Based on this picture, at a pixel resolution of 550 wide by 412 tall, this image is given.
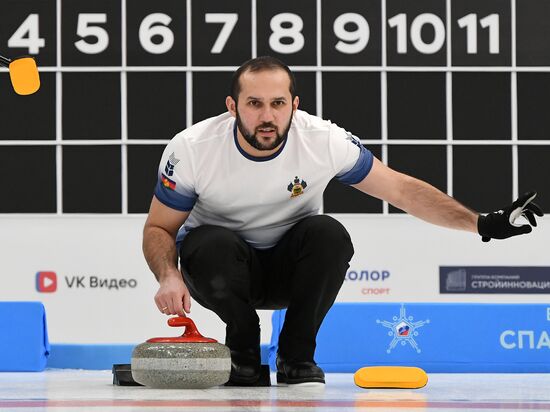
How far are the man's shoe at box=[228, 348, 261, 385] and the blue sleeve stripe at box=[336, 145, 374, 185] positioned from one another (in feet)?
1.88

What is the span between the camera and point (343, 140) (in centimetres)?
346

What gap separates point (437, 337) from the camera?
5.06 m

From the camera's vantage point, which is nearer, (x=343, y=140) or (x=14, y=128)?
(x=343, y=140)

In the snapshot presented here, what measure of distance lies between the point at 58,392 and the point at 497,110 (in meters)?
6.58

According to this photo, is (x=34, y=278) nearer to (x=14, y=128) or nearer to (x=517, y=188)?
(x=14, y=128)

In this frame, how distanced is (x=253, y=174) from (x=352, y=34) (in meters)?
5.88

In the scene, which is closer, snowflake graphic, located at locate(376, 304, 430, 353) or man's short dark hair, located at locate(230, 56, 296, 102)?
man's short dark hair, located at locate(230, 56, 296, 102)

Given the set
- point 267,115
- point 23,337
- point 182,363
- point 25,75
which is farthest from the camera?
point 23,337

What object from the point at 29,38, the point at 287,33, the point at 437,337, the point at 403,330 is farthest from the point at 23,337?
the point at 287,33

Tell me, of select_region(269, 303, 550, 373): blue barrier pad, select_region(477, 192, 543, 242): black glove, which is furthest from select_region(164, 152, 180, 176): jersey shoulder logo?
select_region(269, 303, 550, 373): blue barrier pad

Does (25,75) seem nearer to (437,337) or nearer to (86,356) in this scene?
(437,337)

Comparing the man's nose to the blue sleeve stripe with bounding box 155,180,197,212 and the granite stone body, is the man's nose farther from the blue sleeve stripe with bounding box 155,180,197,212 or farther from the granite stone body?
the granite stone body

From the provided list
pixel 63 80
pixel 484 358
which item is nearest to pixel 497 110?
pixel 63 80

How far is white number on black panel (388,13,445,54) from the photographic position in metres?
9.02
